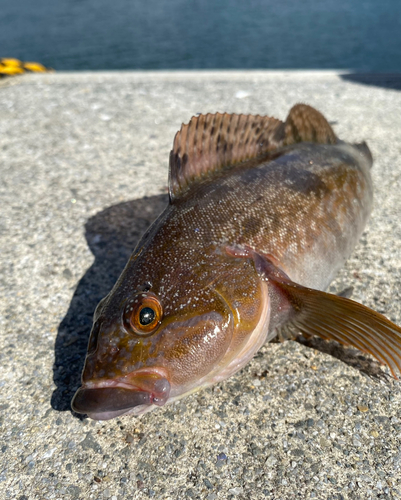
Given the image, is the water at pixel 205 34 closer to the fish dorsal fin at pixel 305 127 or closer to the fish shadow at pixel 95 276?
the fish dorsal fin at pixel 305 127

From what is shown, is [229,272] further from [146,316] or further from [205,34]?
[205,34]

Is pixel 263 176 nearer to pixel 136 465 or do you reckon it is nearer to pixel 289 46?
pixel 136 465

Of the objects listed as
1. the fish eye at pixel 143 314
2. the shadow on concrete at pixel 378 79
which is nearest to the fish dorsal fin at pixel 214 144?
the fish eye at pixel 143 314

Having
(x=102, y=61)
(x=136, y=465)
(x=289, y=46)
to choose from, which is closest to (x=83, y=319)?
(x=136, y=465)

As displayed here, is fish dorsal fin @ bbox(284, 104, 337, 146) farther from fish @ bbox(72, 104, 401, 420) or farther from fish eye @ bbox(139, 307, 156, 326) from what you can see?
fish eye @ bbox(139, 307, 156, 326)

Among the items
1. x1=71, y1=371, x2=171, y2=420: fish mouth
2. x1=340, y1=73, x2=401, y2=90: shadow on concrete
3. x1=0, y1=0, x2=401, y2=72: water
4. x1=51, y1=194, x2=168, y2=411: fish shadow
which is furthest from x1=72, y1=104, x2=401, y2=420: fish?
x1=0, y1=0, x2=401, y2=72: water
